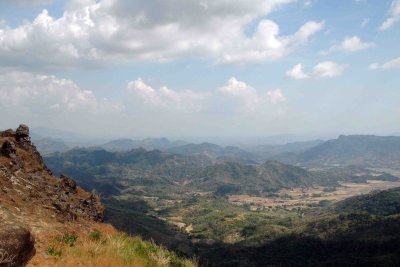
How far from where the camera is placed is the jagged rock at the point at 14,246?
10.5 m

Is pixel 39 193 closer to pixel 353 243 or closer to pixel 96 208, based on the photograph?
pixel 96 208

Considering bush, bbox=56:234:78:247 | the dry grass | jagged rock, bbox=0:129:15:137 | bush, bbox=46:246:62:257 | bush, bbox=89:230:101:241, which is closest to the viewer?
the dry grass

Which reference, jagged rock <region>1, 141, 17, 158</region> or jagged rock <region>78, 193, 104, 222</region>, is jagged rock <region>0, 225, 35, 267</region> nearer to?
jagged rock <region>1, 141, 17, 158</region>

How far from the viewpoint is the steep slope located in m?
11.7

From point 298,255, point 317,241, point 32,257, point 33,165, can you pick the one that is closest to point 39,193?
point 33,165

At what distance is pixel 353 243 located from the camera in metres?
172

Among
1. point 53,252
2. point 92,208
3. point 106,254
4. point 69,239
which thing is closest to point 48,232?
point 69,239

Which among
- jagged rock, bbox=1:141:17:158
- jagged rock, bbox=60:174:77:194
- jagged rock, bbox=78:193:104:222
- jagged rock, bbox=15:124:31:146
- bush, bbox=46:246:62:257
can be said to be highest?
jagged rock, bbox=15:124:31:146

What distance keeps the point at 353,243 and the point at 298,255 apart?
24.9 metres

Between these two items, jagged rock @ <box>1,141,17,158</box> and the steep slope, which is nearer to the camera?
the steep slope

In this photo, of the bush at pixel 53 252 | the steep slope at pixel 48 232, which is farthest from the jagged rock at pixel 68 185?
the bush at pixel 53 252

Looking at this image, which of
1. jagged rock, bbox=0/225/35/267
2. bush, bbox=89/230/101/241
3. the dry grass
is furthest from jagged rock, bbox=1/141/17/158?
jagged rock, bbox=0/225/35/267

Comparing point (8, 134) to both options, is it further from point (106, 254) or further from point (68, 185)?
point (106, 254)

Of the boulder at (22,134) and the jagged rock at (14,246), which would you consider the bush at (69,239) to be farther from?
the boulder at (22,134)
